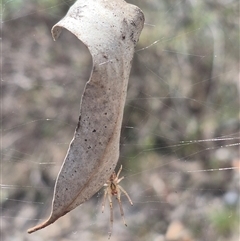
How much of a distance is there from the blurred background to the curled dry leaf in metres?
1.68

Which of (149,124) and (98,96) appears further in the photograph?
(149,124)

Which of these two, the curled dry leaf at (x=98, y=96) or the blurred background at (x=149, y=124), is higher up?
the curled dry leaf at (x=98, y=96)

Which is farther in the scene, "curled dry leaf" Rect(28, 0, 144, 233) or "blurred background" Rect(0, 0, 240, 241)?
"blurred background" Rect(0, 0, 240, 241)

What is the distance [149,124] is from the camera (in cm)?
250

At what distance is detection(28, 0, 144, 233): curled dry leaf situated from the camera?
478 mm

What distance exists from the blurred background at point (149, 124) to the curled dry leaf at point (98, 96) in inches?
66.2

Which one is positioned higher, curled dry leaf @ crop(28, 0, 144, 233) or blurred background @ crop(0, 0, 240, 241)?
curled dry leaf @ crop(28, 0, 144, 233)

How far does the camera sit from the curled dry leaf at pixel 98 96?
18.8 inches

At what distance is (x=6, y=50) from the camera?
2.89 metres

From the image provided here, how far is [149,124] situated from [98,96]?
6.64 ft

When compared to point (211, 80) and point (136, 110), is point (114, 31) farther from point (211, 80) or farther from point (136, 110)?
Result: point (211, 80)

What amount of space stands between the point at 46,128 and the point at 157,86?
70cm

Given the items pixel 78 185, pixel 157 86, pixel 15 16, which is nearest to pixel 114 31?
pixel 78 185

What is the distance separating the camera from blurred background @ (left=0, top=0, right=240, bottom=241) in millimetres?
2236
